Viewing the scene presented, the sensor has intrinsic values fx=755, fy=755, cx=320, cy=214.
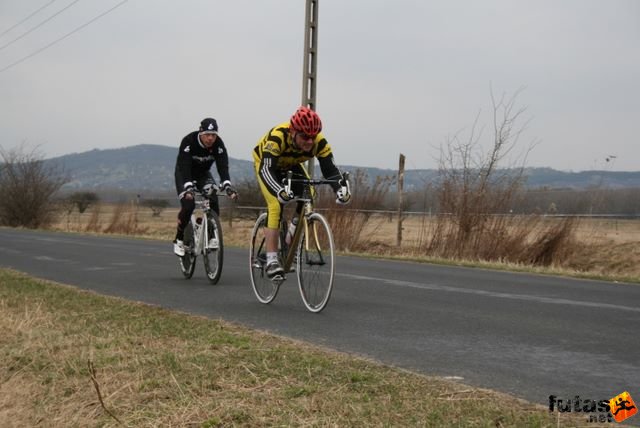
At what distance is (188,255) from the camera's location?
34.5ft

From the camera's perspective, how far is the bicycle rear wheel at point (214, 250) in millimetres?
9703

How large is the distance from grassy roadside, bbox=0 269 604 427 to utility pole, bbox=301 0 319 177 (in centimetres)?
1361

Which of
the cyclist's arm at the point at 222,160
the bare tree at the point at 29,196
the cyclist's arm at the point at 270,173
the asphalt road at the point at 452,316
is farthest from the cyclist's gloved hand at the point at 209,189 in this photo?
the bare tree at the point at 29,196

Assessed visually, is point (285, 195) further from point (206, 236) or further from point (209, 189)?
point (206, 236)

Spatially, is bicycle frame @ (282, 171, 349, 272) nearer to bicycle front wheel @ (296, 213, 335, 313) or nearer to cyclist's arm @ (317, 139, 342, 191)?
bicycle front wheel @ (296, 213, 335, 313)

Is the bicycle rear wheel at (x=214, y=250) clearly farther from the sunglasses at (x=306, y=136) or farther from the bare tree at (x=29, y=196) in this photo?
the bare tree at (x=29, y=196)

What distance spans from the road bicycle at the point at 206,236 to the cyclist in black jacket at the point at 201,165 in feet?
0.35

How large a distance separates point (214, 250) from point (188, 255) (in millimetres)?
818

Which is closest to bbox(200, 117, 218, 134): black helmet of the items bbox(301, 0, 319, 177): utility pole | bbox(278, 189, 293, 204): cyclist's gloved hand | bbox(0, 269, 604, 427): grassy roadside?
bbox(278, 189, 293, 204): cyclist's gloved hand

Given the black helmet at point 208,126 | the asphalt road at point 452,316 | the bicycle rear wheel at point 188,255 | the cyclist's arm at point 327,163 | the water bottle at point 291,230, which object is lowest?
the asphalt road at point 452,316

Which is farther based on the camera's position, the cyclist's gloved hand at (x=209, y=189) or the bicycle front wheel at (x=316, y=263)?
the cyclist's gloved hand at (x=209, y=189)

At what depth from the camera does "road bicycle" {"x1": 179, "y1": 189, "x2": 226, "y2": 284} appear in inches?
384

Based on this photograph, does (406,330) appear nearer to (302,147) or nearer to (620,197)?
(302,147)

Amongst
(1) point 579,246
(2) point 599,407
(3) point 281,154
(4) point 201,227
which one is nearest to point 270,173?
(3) point 281,154
